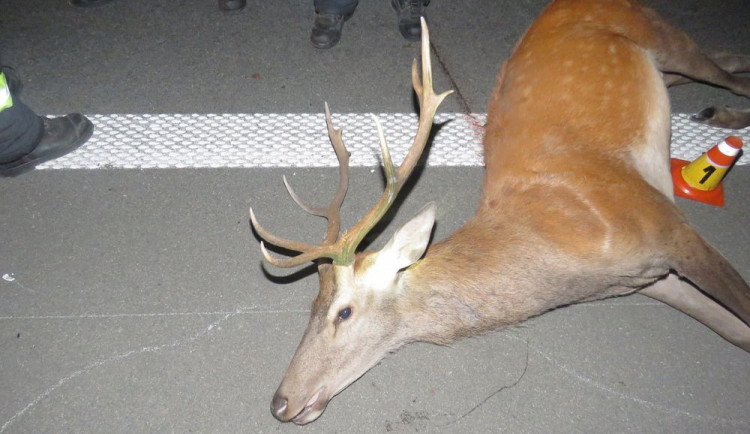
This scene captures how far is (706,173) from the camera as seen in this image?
9.77 ft

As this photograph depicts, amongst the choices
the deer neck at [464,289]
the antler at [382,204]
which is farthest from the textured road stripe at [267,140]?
the antler at [382,204]

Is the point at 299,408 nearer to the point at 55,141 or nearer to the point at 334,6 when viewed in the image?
the point at 55,141

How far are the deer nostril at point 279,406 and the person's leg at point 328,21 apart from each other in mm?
2637

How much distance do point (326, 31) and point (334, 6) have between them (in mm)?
180

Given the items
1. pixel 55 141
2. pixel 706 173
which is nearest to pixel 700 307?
pixel 706 173

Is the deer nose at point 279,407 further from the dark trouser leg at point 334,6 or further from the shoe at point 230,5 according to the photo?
the shoe at point 230,5

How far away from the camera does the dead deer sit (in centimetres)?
211

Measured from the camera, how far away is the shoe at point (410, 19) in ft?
13.0

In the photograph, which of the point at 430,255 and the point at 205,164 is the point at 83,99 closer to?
the point at 205,164

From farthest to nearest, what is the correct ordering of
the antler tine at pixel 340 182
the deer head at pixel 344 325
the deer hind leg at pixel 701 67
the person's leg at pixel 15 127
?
the deer hind leg at pixel 701 67
the person's leg at pixel 15 127
the antler tine at pixel 340 182
the deer head at pixel 344 325

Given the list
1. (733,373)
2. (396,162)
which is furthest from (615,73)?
(733,373)

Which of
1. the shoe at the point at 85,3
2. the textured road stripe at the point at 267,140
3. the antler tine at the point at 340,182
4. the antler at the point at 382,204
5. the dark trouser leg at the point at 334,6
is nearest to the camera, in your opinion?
the antler at the point at 382,204

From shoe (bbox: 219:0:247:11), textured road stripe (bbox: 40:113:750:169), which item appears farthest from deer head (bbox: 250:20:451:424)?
shoe (bbox: 219:0:247:11)

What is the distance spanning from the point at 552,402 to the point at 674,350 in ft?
2.20
